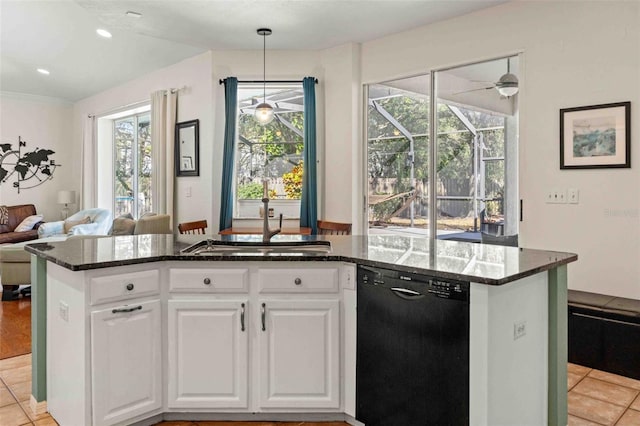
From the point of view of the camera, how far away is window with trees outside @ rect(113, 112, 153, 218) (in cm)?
727

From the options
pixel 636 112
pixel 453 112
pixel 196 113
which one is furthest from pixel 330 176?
pixel 636 112

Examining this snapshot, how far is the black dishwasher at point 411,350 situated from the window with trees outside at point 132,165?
568 cm

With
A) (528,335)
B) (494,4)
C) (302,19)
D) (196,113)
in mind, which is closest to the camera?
(528,335)

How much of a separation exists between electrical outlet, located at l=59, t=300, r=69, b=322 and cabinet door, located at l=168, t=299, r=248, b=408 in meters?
0.47

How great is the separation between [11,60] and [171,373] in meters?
5.84

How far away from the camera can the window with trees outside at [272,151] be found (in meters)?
5.33

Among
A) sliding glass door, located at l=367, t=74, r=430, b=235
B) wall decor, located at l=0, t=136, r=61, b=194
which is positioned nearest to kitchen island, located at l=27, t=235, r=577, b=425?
sliding glass door, located at l=367, t=74, r=430, b=235

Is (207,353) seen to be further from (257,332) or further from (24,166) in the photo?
(24,166)

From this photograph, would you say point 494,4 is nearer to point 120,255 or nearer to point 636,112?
point 636,112

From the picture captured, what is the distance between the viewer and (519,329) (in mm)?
1899

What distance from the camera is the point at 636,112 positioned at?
3.19m

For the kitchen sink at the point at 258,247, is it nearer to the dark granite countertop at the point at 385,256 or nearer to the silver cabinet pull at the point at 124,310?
the dark granite countertop at the point at 385,256

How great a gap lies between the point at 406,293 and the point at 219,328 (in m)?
0.94

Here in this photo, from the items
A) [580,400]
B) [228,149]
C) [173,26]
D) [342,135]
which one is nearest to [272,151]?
[228,149]
